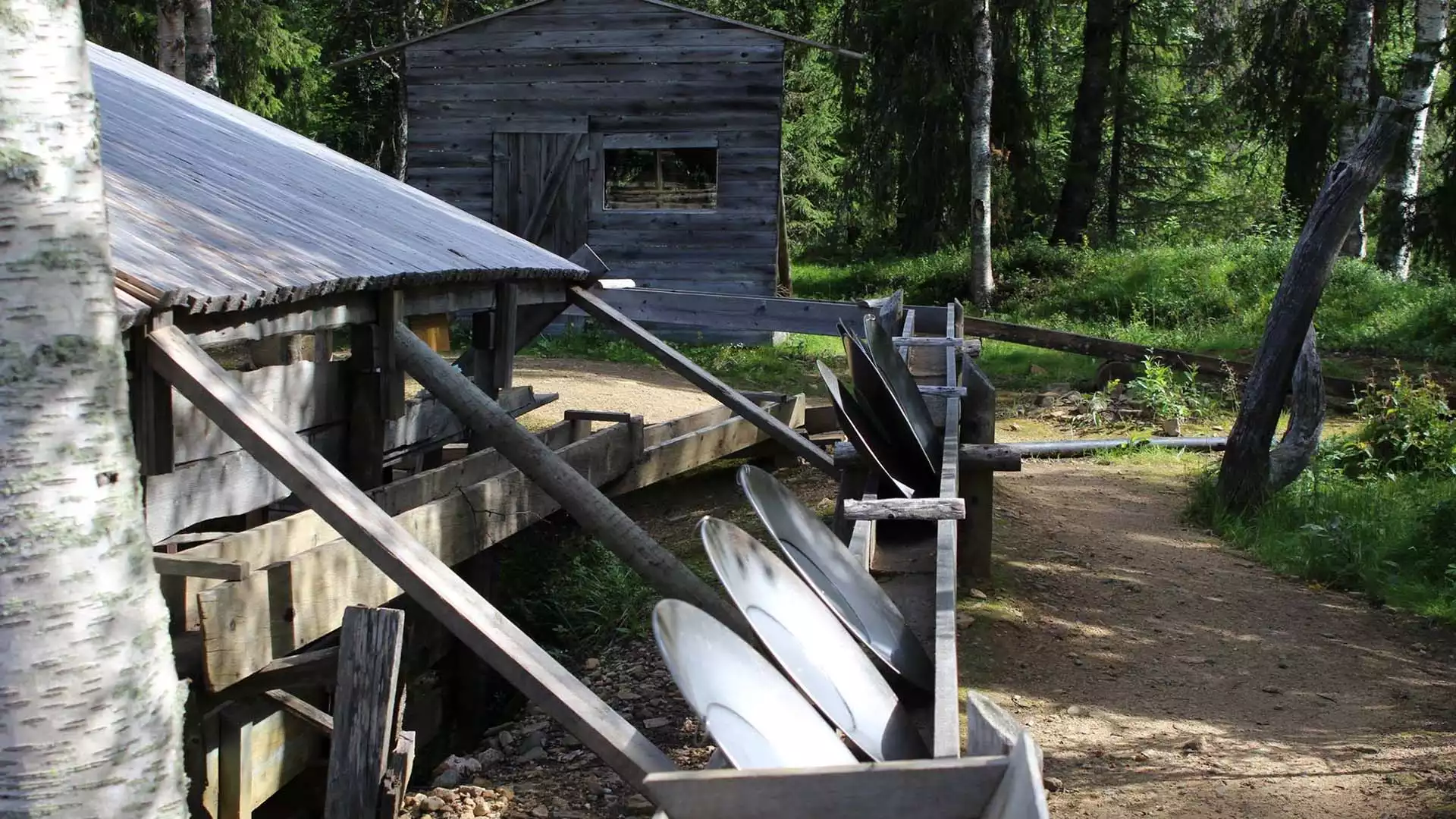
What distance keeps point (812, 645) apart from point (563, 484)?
2.25 metres

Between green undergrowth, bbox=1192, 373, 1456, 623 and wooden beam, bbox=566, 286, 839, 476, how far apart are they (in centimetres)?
289

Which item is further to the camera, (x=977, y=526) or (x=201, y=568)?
(x=977, y=526)

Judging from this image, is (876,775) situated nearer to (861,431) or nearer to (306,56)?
(861,431)

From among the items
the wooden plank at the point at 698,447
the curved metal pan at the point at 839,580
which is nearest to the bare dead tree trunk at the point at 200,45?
the wooden plank at the point at 698,447

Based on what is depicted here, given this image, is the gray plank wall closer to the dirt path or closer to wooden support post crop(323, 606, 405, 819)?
the dirt path

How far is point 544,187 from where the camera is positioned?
1839cm

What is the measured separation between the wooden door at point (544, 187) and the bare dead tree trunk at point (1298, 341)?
35.7 feet

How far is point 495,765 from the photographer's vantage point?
5891 millimetres

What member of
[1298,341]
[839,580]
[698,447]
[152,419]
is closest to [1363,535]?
[1298,341]

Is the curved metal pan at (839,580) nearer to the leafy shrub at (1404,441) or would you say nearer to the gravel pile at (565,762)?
the gravel pile at (565,762)

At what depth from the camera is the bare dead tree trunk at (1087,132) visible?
2538 centimetres

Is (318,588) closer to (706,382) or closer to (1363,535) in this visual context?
(706,382)

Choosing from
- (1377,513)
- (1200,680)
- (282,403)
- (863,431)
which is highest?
(282,403)

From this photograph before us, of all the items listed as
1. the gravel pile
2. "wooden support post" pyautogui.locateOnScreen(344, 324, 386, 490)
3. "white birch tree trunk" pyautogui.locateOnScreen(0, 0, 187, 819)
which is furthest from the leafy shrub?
"white birch tree trunk" pyautogui.locateOnScreen(0, 0, 187, 819)
